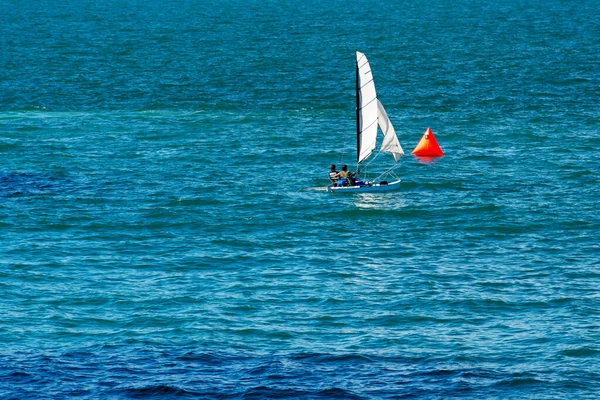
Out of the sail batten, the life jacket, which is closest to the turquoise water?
the life jacket

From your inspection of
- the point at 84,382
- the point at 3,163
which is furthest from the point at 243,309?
the point at 3,163

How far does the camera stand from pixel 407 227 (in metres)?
73.7

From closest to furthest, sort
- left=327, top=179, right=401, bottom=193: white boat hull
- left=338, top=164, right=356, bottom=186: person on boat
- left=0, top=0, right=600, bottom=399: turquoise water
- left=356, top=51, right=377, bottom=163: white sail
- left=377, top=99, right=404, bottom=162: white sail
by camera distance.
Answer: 1. left=0, top=0, right=600, bottom=399: turquoise water
2. left=327, top=179, right=401, bottom=193: white boat hull
3. left=338, top=164, right=356, bottom=186: person on boat
4. left=356, top=51, right=377, bottom=163: white sail
5. left=377, top=99, right=404, bottom=162: white sail

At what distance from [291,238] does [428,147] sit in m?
24.6

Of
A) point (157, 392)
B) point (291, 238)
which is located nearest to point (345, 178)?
point (291, 238)

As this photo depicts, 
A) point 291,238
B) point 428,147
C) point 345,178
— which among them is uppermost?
point 428,147

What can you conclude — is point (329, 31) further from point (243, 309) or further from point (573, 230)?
point (243, 309)

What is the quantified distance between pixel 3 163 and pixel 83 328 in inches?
1565

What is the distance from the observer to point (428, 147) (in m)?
93.2

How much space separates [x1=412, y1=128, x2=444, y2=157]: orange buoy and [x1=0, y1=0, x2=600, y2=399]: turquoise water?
1414mm

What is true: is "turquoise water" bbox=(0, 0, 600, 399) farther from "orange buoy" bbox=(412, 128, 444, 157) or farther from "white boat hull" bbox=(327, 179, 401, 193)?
"orange buoy" bbox=(412, 128, 444, 157)

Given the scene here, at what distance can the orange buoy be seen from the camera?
92.9 meters

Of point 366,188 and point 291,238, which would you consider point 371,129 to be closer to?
point 366,188

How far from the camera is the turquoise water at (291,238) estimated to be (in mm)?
51594
